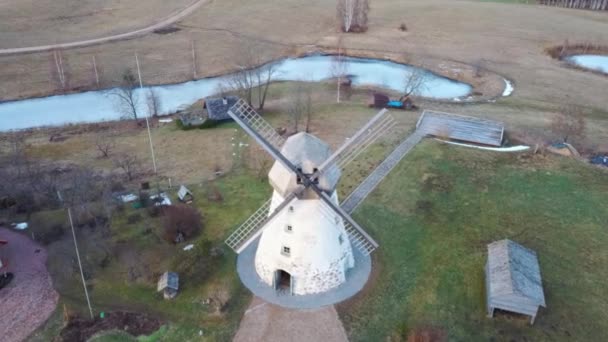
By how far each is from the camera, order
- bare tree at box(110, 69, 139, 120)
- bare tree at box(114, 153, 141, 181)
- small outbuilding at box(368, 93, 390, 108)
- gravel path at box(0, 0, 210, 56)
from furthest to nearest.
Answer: gravel path at box(0, 0, 210, 56)
small outbuilding at box(368, 93, 390, 108)
bare tree at box(110, 69, 139, 120)
bare tree at box(114, 153, 141, 181)

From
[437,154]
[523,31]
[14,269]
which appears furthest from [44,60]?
[523,31]

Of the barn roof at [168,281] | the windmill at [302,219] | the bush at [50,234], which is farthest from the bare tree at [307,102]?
the bush at [50,234]

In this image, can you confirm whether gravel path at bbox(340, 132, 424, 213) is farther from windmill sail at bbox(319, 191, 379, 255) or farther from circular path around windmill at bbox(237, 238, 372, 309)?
windmill sail at bbox(319, 191, 379, 255)

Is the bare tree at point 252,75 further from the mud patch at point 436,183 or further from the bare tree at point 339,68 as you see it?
the mud patch at point 436,183

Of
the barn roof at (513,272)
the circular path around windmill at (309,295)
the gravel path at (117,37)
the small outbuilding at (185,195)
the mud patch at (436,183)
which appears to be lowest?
the circular path around windmill at (309,295)

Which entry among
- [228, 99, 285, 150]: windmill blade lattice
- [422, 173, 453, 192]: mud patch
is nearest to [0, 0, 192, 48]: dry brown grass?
[422, 173, 453, 192]: mud patch

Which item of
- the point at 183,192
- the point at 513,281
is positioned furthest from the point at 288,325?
the point at 183,192
